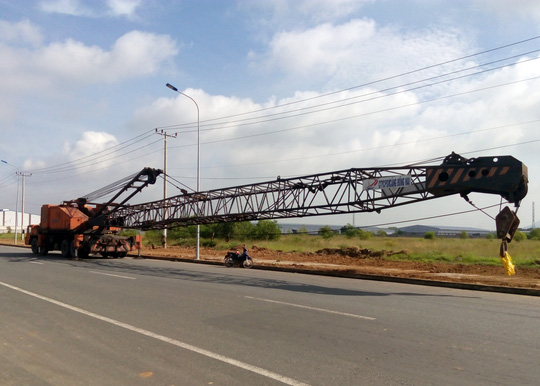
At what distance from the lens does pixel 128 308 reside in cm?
994

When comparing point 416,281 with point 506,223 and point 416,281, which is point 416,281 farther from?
point 506,223

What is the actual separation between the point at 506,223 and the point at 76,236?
2457 cm

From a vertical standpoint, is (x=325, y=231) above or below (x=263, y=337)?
above

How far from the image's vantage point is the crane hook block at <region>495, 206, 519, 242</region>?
1305 centimetres

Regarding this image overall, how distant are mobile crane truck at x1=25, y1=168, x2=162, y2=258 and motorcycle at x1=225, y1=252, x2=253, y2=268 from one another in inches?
289

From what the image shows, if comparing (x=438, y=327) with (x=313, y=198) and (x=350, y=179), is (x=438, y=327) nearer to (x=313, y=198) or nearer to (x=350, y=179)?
(x=350, y=179)

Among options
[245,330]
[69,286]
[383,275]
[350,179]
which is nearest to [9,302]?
[69,286]

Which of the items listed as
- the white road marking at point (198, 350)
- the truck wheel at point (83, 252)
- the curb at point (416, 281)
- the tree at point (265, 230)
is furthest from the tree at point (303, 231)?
the truck wheel at point (83, 252)

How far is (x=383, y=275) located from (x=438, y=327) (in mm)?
9230

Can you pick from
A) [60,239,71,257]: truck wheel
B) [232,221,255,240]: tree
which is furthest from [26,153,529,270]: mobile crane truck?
[232,221,255,240]: tree

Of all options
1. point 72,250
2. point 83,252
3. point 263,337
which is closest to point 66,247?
point 72,250

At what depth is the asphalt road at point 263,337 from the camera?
5.54 m

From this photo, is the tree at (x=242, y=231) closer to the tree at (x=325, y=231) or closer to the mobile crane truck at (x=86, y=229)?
the tree at (x=325, y=231)

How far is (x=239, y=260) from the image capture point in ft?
73.3
